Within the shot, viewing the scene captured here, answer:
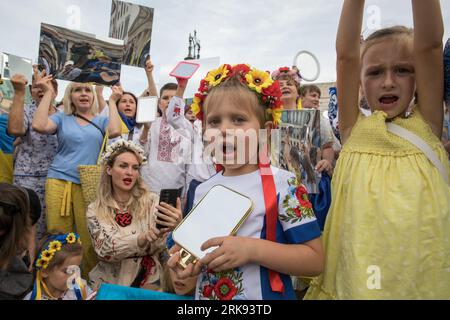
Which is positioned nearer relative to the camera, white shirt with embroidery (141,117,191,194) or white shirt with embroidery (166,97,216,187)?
white shirt with embroidery (166,97,216,187)

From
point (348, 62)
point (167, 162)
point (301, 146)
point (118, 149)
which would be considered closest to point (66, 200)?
point (118, 149)

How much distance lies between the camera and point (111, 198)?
310 cm

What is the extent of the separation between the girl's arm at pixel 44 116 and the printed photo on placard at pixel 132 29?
2.58ft

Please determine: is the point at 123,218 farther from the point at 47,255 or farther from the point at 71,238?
the point at 47,255

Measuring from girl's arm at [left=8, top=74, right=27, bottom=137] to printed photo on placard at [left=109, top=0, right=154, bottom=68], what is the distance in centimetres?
99

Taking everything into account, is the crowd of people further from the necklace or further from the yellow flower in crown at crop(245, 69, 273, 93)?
the necklace

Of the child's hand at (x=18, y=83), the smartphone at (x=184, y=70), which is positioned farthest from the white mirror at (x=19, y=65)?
the smartphone at (x=184, y=70)

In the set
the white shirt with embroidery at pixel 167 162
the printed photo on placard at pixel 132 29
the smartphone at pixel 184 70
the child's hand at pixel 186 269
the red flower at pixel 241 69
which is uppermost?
the printed photo on placard at pixel 132 29

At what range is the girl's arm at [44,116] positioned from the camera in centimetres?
344

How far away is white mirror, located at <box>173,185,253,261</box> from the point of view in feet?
Answer: 4.33

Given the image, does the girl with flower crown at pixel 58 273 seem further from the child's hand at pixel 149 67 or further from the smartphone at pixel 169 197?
the child's hand at pixel 149 67

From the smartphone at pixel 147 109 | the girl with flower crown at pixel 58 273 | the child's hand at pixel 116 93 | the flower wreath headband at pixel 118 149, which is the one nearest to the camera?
the girl with flower crown at pixel 58 273

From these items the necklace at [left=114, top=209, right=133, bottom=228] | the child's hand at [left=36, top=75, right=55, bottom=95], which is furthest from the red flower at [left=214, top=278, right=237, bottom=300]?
the child's hand at [left=36, top=75, right=55, bottom=95]
